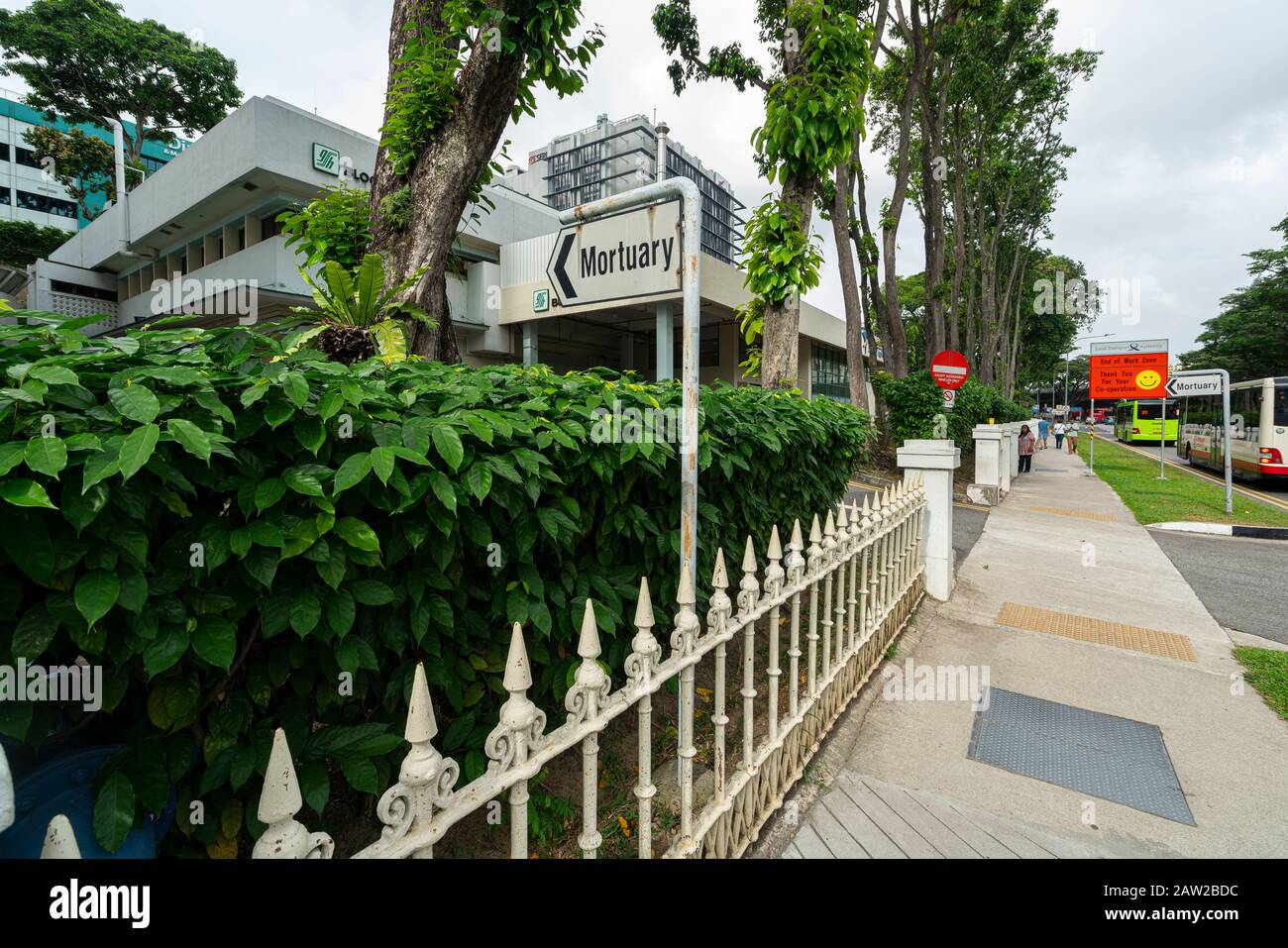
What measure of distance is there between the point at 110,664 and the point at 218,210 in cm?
1782

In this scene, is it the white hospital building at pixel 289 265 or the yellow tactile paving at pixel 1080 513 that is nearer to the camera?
the yellow tactile paving at pixel 1080 513

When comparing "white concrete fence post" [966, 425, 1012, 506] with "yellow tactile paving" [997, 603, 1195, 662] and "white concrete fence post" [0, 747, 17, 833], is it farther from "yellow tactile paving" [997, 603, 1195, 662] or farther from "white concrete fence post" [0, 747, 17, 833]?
"white concrete fence post" [0, 747, 17, 833]

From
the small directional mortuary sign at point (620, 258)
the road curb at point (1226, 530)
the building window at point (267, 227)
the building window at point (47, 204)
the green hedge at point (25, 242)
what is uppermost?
the building window at point (47, 204)

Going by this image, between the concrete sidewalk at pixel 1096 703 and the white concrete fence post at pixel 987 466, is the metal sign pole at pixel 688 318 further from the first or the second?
the white concrete fence post at pixel 987 466

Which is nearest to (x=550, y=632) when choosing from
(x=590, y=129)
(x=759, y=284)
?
(x=759, y=284)

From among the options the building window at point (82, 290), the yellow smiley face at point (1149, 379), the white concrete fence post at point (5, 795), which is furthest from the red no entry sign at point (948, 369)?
the building window at point (82, 290)

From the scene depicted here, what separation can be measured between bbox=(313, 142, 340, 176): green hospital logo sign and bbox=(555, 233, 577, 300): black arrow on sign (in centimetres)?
1360

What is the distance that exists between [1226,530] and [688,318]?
1206 centimetres

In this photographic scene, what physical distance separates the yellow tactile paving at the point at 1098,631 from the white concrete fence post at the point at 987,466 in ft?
24.3

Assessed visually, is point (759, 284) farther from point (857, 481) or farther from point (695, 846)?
point (857, 481)

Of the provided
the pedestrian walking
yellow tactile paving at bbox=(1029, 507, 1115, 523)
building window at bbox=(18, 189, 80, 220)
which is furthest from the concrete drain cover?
building window at bbox=(18, 189, 80, 220)

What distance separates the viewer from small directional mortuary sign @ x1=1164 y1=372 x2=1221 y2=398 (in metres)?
12.8

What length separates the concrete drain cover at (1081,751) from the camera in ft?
9.27

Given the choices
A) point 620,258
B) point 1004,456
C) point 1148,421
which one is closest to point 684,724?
point 620,258
